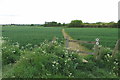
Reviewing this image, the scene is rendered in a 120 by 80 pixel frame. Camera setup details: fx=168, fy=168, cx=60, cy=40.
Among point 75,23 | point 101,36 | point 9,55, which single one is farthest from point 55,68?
point 75,23

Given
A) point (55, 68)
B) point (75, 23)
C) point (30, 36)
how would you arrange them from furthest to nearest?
point (75, 23) < point (30, 36) < point (55, 68)

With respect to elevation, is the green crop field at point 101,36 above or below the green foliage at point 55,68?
above

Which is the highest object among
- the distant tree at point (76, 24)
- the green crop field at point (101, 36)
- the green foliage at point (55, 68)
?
the distant tree at point (76, 24)

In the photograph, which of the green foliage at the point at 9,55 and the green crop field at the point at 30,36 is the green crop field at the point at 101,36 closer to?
the green crop field at the point at 30,36

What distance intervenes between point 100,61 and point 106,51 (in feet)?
3.43

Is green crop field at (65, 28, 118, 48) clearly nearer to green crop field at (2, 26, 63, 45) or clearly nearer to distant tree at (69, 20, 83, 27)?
green crop field at (2, 26, 63, 45)

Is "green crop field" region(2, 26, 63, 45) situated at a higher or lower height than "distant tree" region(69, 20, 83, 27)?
lower

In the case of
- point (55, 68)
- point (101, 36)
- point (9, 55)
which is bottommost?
point (55, 68)

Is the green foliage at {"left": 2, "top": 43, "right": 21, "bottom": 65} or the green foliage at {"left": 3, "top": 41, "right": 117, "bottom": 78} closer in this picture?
the green foliage at {"left": 3, "top": 41, "right": 117, "bottom": 78}

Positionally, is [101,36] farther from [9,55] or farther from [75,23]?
[75,23]

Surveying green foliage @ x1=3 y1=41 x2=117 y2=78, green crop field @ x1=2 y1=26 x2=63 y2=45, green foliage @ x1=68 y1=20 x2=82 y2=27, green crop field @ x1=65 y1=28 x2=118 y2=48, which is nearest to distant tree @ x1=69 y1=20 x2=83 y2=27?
green foliage @ x1=68 y1=20 x2=82 y2=27

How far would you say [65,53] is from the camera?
24.0ft

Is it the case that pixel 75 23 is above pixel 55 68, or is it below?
above

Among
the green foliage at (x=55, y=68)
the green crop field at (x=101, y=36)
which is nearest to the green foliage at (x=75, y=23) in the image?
the green crop field at (x=101, y=36)
